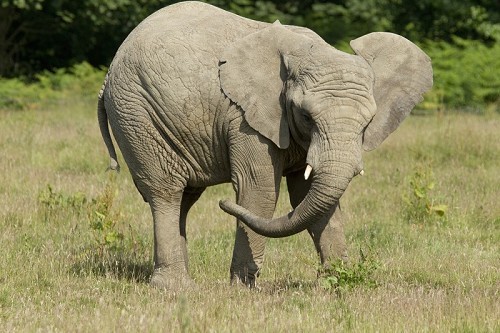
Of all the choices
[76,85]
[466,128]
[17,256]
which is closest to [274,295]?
[17,256]

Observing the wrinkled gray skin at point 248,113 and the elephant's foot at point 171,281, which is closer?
the wrinkled gray skin at point 248,113

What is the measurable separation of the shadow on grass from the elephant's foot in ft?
0.62

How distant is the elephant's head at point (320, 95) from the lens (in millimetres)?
7562

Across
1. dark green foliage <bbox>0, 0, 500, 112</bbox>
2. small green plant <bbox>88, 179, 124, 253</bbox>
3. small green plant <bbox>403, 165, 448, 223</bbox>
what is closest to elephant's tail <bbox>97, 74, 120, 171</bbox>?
small green plant <bbox>88, 179, 124, 253</bbox>

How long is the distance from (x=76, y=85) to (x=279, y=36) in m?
18.1

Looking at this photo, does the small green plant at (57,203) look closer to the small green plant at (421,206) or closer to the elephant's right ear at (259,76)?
the small green plant at (421,206)

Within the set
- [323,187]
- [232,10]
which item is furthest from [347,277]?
[232,10]

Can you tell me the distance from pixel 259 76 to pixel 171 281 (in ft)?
6.02

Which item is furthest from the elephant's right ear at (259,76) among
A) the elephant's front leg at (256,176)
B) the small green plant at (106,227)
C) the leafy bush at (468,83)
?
the leafy bush at (468,83)

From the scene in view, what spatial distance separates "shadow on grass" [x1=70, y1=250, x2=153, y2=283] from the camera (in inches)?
365

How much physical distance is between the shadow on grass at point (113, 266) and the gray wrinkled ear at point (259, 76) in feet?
5.88

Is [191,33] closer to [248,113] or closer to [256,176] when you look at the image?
[248,113]

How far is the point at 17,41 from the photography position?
31844 millimetres

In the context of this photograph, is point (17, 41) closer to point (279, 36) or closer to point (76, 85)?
point (76, 85)
